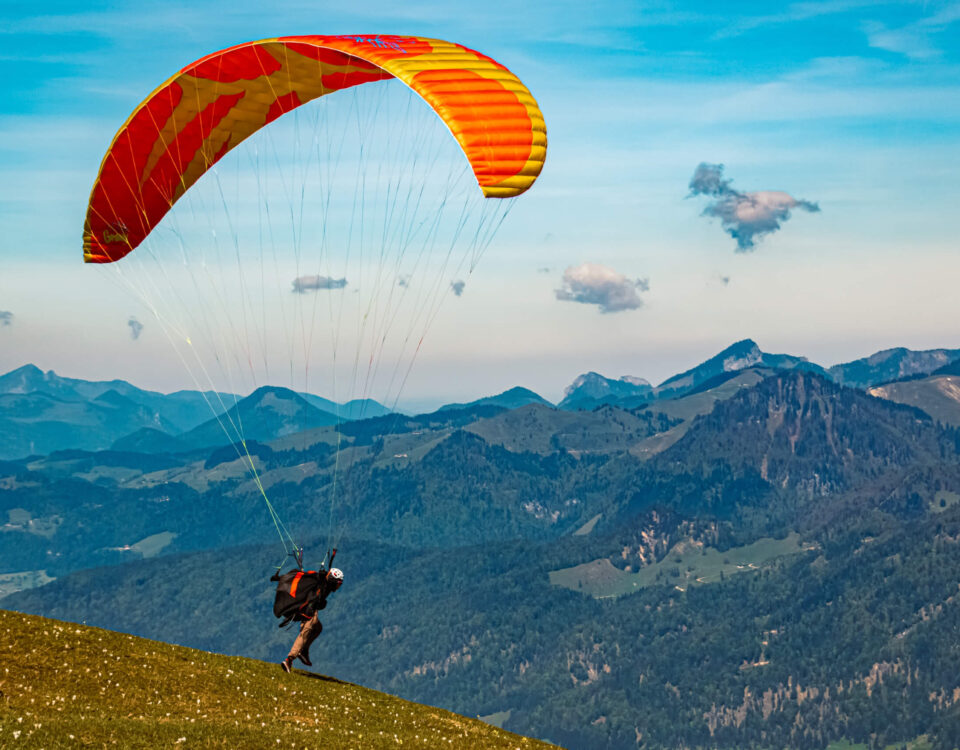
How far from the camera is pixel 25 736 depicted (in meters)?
26.2

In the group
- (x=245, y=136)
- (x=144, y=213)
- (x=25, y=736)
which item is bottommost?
(x=25, y=736)

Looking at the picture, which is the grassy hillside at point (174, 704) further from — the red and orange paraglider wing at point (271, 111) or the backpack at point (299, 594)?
the red and orange paraglider wing at point (271, 111)

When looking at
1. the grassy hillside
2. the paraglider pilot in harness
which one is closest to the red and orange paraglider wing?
the paraglider pilot in harness

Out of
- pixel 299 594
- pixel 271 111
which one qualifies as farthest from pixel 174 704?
pixel 271 111

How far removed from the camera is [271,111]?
47438mm

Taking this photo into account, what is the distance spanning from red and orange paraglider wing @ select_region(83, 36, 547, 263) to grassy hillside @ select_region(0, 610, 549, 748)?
1797cm

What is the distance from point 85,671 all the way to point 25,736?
9035mm

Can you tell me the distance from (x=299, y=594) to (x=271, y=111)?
2261 cm

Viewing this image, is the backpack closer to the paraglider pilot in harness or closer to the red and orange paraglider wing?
the paraglider pilot in harness

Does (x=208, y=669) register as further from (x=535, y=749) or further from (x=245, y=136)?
(x=245, y=136)

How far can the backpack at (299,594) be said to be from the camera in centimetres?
3804

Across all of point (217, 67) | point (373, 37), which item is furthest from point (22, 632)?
point (373, 37)

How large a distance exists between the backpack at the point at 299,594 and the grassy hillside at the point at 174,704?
2.93m

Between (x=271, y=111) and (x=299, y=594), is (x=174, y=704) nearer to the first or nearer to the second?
(x=299, y=594)
